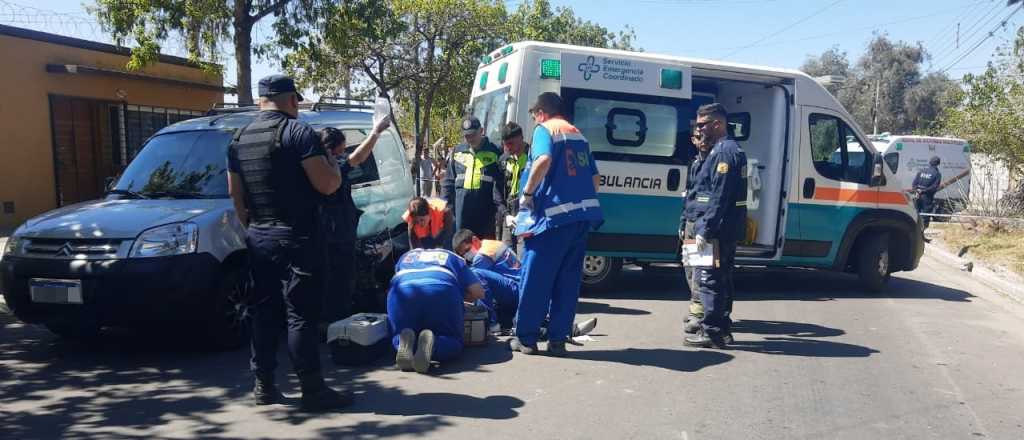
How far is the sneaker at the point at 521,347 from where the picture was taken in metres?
5.51

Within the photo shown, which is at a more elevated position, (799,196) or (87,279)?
(799,196)

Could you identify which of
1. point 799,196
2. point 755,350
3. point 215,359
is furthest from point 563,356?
point 799,196

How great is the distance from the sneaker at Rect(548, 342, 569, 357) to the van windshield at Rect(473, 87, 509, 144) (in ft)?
10.1

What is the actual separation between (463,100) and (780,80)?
1737cm

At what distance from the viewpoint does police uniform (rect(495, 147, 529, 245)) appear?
23.5 ft

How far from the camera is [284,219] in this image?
4.00 metres

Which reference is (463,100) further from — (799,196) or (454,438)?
(454,438)

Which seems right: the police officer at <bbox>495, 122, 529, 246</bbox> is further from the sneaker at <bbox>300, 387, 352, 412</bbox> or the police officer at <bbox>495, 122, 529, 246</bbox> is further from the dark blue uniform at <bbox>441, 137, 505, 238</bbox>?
the sneaker at <bbox>300, 387, 352, 412</bbox>

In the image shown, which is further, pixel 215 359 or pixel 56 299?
pixel 215 359

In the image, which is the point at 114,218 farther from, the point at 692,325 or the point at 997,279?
the point at 997,279

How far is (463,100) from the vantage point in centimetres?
2484

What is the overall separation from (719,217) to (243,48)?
28.8ft

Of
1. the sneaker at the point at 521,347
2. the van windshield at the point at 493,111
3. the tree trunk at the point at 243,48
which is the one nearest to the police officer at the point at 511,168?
the van windshield at the point at 493,111

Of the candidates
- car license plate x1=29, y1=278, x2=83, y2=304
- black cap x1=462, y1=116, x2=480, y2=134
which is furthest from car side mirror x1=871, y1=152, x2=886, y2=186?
car license plate x1=29, y1=278, x2=83, y2=304
